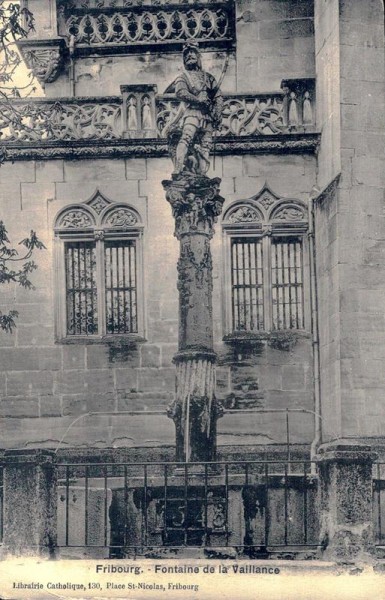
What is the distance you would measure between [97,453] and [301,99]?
6.60 meters

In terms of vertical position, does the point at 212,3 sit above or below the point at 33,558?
above

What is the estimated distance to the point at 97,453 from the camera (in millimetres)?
21609

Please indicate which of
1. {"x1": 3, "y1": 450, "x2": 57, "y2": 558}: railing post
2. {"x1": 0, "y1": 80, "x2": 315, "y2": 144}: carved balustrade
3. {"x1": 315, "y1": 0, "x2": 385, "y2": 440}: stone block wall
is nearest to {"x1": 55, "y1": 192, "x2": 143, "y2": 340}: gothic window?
{"x1": 0, "y1": 80, "x2": 315, "y2": 144}: carved balustrade

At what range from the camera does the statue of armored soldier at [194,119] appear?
64.1 ft

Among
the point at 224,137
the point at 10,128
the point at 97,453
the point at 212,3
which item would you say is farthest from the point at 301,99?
the point at 97,453

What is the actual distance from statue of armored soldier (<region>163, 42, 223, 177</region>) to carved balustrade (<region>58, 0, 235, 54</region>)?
4982 millimetres

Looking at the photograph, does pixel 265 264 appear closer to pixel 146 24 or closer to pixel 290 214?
pixel 290 214

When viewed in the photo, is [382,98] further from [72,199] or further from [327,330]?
[72,199]

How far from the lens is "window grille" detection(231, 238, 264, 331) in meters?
22.0

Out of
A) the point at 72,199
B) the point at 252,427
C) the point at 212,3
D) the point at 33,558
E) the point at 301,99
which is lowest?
the point at 33,558

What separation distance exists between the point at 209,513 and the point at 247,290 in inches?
209

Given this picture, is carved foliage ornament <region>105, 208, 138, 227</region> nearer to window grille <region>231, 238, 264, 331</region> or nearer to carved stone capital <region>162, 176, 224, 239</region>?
window grille <region>231, 238, 264, 331</region>

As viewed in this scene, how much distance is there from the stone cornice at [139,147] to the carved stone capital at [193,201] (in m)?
3.28

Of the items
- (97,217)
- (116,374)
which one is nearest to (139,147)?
(97,217)
